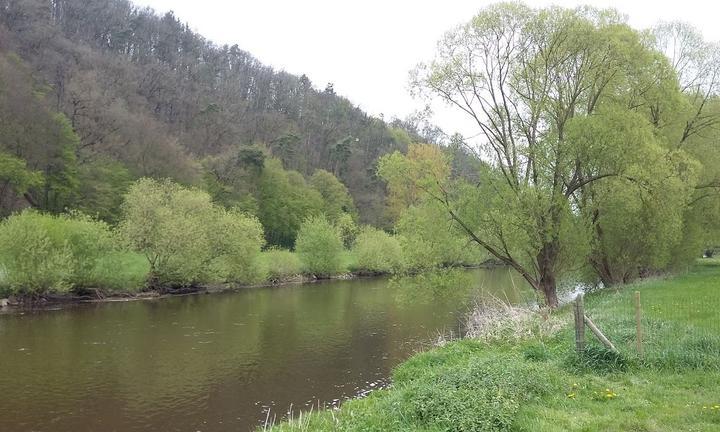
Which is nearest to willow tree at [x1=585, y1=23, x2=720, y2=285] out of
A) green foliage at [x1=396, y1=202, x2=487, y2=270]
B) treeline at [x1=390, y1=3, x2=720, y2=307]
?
treeline at [x1=390, y1=3, x2=720, y2=307]

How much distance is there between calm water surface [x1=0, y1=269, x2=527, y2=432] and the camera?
1588 centimetres

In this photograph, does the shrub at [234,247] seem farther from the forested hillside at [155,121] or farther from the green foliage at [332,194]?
the green foliage at [332,194]

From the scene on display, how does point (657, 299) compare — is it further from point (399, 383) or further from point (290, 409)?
point (290, 409)

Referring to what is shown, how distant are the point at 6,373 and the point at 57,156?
4128 cm

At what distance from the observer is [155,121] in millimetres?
81375

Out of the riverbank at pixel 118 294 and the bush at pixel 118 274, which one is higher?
the bush at pixel 118 274

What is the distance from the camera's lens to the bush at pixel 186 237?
43344 mm

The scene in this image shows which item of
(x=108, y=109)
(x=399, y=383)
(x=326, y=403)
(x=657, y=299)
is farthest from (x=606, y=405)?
(x=108, y=109)

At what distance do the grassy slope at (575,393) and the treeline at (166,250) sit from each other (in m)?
14.4

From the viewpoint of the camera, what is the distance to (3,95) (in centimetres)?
5156

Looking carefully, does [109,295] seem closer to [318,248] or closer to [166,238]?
[166,238]

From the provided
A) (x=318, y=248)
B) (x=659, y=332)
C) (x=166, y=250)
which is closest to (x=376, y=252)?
(x=318, y=248)

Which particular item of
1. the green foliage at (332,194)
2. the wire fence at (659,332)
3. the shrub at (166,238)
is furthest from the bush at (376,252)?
the wire fence at (659,332)

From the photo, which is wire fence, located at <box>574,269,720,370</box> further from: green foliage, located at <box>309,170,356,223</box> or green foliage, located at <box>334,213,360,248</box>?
green foliage, located at <box>309,170,356,223</box>
